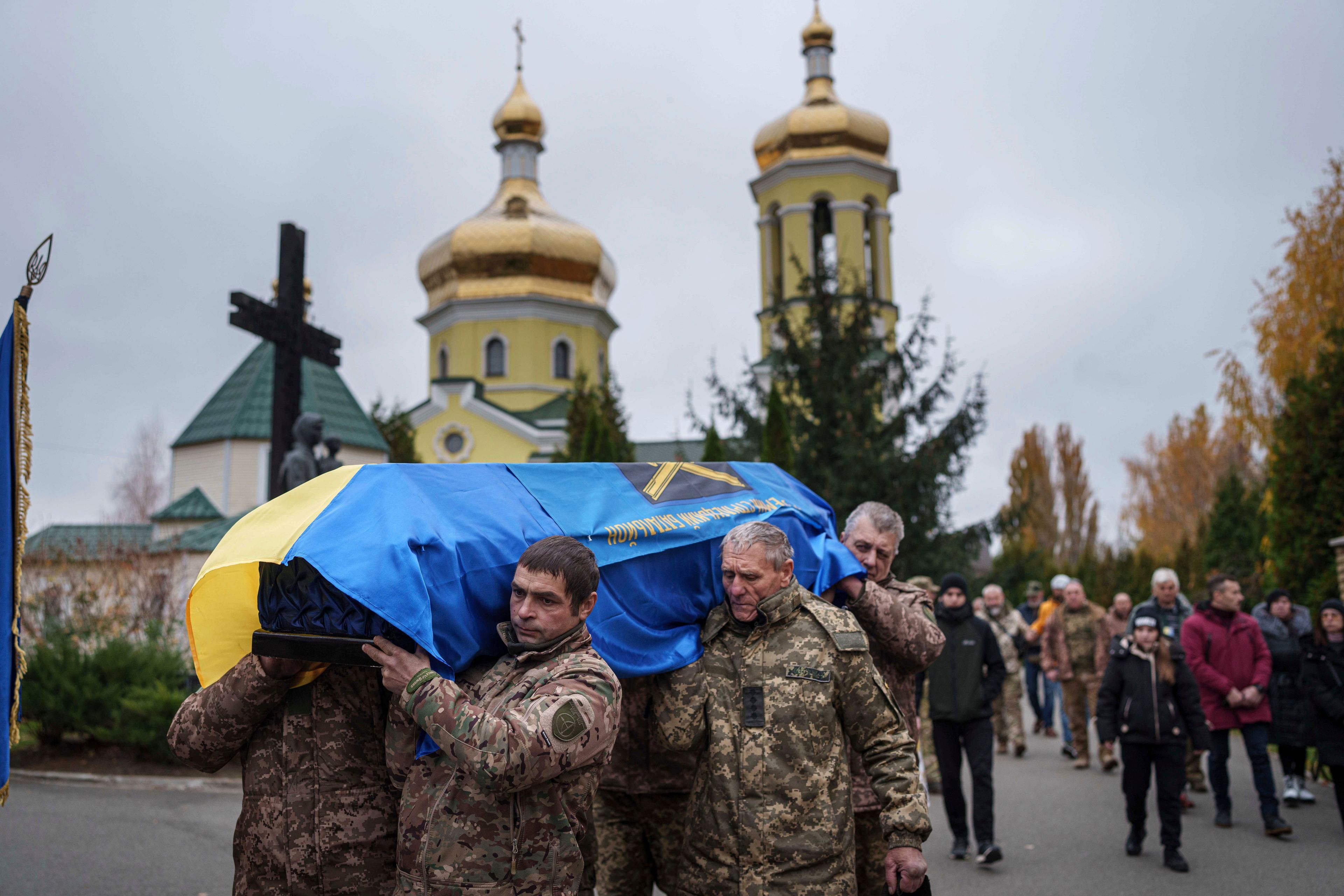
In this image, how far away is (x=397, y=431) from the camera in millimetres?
34219

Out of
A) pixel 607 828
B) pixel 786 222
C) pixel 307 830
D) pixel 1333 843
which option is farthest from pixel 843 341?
pixel 786 222

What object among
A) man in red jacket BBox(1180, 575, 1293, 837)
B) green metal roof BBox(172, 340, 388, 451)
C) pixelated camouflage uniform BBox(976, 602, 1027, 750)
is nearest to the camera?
man in red jacket BBox(1180, 575, 1293, 837)

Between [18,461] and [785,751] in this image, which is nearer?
[785,751]

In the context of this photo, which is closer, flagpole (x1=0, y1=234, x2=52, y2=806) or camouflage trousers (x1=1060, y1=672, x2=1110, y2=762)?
flagpole (x1=0, y1=234, x2=52, y2=806)

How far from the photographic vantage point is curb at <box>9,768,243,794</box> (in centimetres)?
866

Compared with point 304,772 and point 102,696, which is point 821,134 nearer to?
point 102,696

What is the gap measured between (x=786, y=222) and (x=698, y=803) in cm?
2971

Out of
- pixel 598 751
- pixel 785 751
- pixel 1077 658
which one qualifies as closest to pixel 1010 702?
pixel 1077 658


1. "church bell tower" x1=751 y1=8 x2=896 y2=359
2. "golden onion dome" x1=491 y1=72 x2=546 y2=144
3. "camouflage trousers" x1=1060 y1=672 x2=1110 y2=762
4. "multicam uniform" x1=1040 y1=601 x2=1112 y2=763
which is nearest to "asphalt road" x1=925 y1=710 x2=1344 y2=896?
"camouflage trousers" x1=1060 y1=672 x2=1110 y2=762

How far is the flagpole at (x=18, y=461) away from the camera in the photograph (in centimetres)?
357

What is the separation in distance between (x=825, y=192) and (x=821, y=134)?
2.21m

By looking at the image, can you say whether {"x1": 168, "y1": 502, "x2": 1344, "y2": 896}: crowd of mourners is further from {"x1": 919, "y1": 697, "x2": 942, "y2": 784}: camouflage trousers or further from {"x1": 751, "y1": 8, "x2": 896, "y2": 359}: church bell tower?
{"x1": 751, "y1": 8, "x2": 896, "y2": 359}: church bell tower

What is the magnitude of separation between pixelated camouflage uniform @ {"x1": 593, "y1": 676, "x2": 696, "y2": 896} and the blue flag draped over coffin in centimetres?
37

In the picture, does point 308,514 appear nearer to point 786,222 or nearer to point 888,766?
point 888,766
